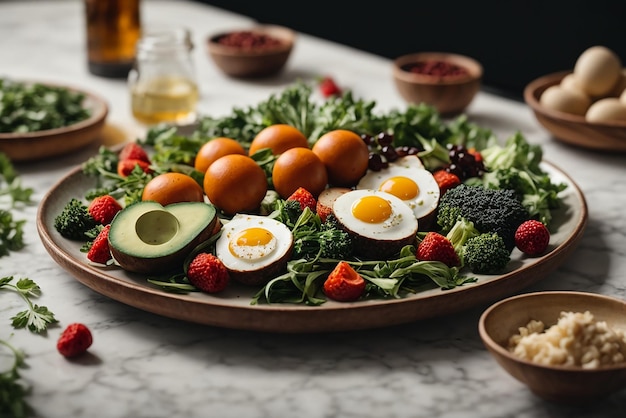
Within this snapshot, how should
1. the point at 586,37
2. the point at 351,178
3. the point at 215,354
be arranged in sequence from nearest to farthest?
the point at 215,354 < the point at 351,178 < the point at 586,37

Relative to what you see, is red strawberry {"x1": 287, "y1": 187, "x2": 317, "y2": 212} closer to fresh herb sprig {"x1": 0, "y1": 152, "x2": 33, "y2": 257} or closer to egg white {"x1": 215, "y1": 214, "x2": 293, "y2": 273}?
egg white {"x1": 215, "y1": 214, "x2": 293, "y2": 273}

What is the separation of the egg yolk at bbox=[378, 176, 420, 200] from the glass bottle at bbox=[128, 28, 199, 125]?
3.75ft

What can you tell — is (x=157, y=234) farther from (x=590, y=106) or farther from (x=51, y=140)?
(x=590, y=106)

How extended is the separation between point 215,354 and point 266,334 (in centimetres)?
13

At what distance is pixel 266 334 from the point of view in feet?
5.56

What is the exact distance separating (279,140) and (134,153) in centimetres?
46

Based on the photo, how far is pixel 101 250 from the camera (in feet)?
5.92

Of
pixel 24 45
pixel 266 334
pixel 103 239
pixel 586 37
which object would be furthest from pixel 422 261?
Answer: pixel 24 45

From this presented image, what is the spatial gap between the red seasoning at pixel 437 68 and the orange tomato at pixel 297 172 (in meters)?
1.22

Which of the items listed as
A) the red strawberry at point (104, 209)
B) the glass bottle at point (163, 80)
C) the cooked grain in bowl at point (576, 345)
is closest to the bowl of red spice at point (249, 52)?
the glass bottle at point (163, 80)

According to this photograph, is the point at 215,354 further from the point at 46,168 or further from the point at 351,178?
the point at 46,168

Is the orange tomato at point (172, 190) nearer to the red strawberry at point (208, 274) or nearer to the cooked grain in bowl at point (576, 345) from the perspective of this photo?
the red strawberry at point (208, 274)

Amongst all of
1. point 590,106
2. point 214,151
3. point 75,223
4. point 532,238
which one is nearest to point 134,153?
point 214,151

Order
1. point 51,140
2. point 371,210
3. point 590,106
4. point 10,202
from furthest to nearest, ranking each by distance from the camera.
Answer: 1. point 590,106
2. point 51,140
3. point 10,202
4. point 371,210
